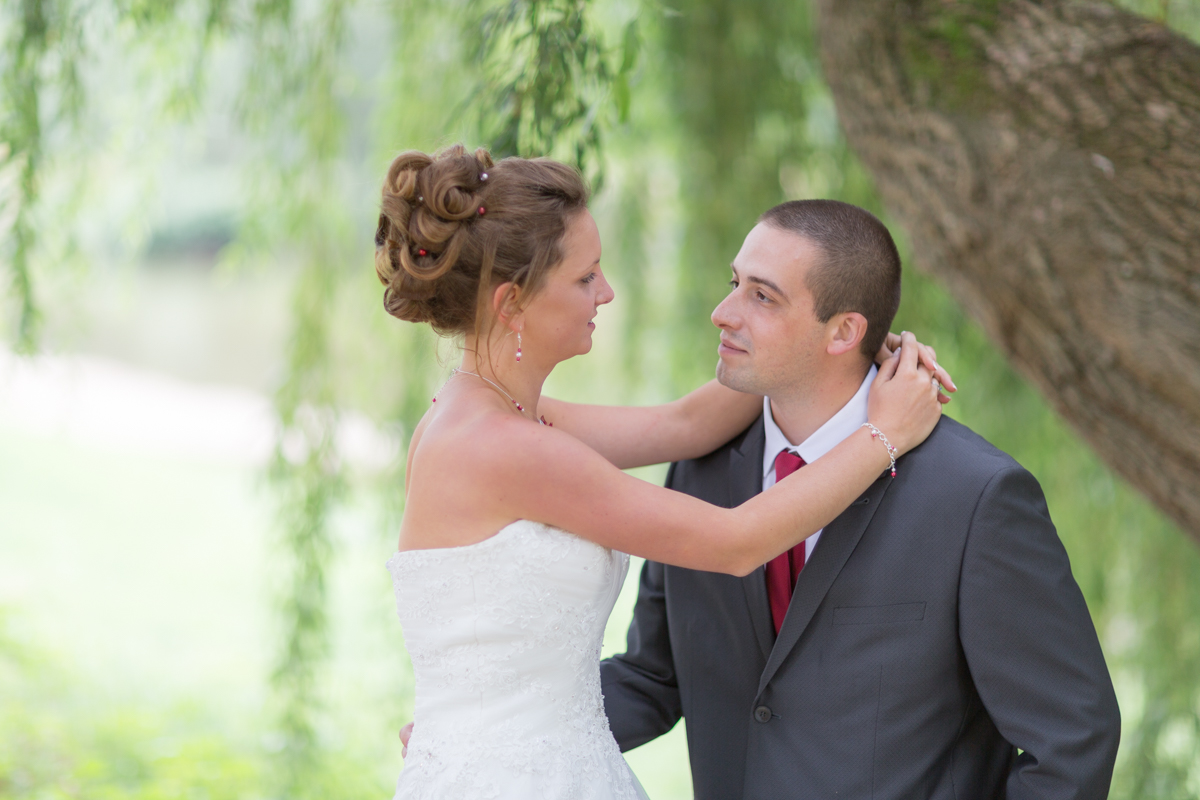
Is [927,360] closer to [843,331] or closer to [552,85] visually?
[843,331]

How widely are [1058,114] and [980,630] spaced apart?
4.92 ft

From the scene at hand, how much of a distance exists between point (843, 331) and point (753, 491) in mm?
396

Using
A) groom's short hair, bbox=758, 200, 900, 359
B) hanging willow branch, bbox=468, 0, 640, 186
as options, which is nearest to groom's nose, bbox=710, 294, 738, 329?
groom's short hair, bbox=758, 200, 900, 359

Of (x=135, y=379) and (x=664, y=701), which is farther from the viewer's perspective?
(x=135, y=379)

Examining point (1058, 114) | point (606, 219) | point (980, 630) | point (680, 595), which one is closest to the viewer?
point (980, 630)

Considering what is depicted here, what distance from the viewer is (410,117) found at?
14.4ft

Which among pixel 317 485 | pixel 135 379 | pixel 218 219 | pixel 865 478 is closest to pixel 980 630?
pixel 865 478

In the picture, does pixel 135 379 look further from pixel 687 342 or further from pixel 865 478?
pixel 865 478

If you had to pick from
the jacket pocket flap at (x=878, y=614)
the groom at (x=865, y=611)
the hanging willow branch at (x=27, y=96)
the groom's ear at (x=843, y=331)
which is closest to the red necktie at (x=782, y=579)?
the groom at (x=865, y=611)

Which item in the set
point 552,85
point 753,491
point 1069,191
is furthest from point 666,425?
point 1069,191

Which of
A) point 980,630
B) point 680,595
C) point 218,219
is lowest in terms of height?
point 218,219

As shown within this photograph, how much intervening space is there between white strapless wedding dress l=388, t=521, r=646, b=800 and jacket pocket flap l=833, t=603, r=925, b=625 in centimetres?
45

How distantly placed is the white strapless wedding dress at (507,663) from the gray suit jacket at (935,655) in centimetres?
36

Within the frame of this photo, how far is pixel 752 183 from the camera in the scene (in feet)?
15.4
